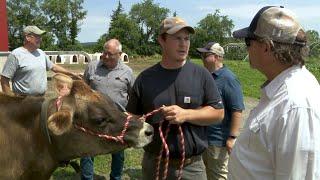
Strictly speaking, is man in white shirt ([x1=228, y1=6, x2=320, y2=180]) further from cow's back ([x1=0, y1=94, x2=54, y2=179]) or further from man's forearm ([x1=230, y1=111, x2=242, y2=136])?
man's forearm ([x1=230, y1=111, x2=242, y2=136])

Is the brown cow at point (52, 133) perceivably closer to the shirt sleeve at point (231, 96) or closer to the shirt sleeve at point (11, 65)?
the shirt sleeve at point (231, 96)

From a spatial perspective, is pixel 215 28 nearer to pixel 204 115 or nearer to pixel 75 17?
pixel 75 17

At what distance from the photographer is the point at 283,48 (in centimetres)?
227

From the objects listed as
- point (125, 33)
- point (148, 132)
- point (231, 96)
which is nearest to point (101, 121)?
point (148, 132)

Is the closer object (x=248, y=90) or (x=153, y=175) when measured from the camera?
(x=153, y=175)

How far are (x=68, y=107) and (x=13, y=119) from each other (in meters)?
0.42

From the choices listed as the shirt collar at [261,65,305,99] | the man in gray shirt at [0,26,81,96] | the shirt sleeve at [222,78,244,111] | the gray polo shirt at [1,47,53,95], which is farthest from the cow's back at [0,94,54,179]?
the gray polo shirt at [1,47,53,95]

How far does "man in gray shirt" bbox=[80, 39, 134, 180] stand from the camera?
262 inches

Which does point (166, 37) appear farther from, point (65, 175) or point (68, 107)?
point (65, 175)

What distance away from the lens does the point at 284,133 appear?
2.16 metres

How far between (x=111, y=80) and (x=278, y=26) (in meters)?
4.60

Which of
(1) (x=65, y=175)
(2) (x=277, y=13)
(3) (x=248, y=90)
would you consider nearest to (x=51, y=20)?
(3) (x=248, y=90)

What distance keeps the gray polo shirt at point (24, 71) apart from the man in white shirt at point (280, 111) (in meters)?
5.45

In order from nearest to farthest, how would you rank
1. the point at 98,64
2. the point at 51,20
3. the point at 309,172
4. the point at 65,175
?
the point at 309,172 < the point at 98,64 < the point at 65,175 < the point at 51,20
